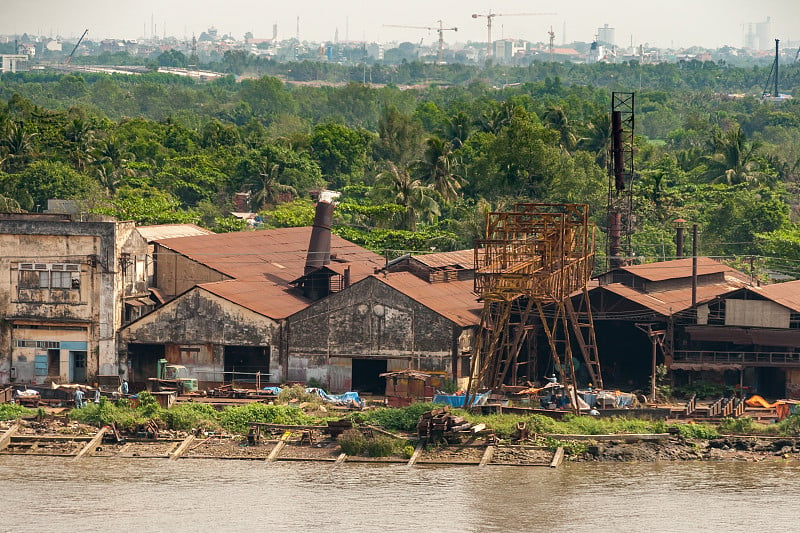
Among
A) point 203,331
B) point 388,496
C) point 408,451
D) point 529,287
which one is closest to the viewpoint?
point 388,496

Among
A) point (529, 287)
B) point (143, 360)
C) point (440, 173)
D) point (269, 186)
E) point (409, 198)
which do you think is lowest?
point (143, 360)

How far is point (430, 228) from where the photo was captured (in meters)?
70.8

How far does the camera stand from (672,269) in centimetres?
5228

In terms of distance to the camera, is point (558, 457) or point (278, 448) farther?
point (278, 448)

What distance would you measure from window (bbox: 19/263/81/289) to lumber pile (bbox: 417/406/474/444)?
14.3 metres

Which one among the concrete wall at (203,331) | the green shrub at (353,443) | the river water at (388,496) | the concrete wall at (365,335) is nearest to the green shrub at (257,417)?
the green shrub at (353,443)

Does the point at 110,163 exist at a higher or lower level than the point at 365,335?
higher

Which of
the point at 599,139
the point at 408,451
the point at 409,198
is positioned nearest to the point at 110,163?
the point at 409,198

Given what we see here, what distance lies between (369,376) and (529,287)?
25.1 ft

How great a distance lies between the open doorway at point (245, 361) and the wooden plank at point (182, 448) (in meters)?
7.21

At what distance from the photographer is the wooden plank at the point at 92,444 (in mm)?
39312

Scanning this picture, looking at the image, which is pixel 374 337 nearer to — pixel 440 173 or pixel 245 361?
pixel 245 361

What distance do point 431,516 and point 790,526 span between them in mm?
7604

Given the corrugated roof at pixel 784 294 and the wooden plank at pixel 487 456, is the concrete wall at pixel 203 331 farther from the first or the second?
the corrugated roof at pixel 784 294
